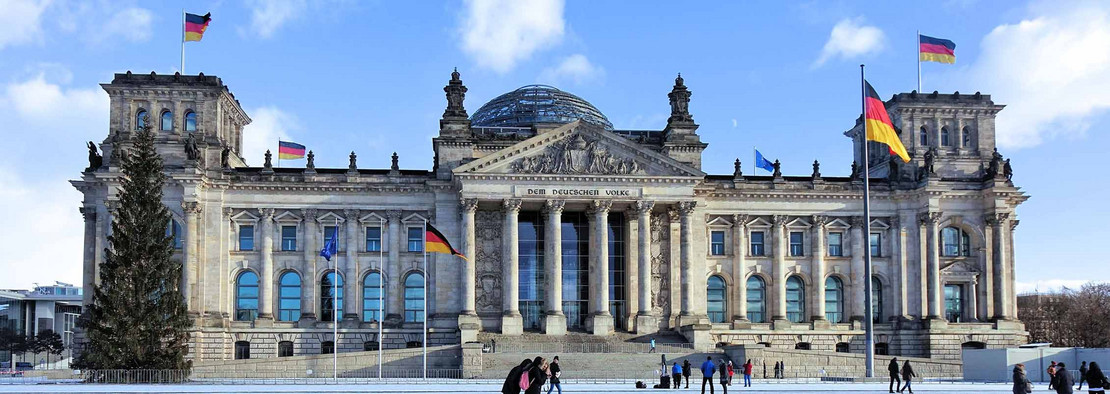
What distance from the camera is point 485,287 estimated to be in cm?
7888

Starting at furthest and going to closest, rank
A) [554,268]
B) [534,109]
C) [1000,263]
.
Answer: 1. [534,109]
2. [1000,263]
3. [554,268]

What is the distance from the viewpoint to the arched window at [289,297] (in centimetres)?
7912

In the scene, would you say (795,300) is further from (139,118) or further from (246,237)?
(139,118)

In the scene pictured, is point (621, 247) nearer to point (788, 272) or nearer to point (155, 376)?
point (788, 272)

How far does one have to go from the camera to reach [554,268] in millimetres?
76375

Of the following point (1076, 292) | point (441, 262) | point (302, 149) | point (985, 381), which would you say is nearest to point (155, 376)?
point (441, 262)

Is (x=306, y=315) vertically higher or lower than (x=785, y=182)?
lower

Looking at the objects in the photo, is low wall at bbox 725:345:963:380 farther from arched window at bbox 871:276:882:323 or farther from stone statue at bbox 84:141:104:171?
stone statue at bbox 84:141:104:171

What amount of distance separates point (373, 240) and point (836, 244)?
3116cm

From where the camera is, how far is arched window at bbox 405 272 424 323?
3135 inches

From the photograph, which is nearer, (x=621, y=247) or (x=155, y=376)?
(x=155, y=376)

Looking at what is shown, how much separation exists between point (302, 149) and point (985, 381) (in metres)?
47.8

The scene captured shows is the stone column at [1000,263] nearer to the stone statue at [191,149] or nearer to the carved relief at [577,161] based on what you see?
the carved relief at [577,161]

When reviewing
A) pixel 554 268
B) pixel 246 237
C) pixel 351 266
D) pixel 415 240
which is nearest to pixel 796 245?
pixel 554 268
